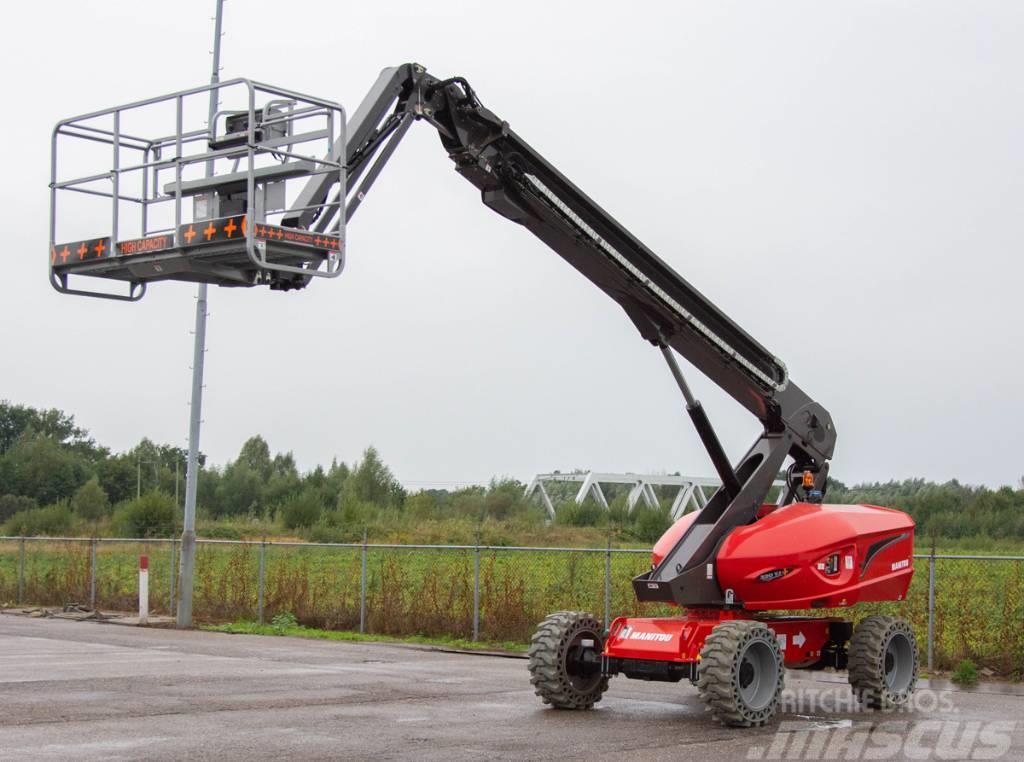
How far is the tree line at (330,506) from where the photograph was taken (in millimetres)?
42969

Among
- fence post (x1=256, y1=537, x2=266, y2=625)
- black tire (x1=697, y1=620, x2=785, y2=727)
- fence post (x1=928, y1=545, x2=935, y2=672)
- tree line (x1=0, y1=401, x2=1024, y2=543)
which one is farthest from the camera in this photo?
tree line (x1=0, y1=401, x2=1024, y2=543)

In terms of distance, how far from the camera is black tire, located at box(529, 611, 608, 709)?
1411 centimetres

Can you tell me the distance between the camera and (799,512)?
576 inches

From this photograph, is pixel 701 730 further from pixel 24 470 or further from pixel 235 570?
pixel 24 470

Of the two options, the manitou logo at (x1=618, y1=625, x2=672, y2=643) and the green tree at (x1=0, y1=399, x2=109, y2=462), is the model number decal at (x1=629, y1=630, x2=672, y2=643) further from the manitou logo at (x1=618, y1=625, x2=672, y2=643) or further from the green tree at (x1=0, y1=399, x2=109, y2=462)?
the green tree at (x1=0, y1=399, x2=109, y2=462)

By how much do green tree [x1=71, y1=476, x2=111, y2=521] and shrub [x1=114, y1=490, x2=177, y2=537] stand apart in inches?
392

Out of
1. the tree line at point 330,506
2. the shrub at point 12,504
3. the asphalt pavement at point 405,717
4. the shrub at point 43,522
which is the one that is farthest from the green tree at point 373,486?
the asphalt pavement at point 405,717

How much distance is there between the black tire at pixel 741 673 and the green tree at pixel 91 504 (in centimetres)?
5154

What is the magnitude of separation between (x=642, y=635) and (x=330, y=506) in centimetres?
4631

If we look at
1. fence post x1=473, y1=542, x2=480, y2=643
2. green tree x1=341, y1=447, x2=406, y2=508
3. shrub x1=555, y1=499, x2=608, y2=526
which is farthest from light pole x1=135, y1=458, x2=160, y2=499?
fence post x1=473, y1=542, x2=480, y2=643

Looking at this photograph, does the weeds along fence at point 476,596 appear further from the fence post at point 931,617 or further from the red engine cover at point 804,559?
the red engine cover at point 804,559

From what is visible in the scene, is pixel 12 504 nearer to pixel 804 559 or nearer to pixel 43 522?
pixel 43 522

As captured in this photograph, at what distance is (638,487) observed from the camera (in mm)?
71500

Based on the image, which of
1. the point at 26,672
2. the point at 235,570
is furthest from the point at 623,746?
the point at 235,570
